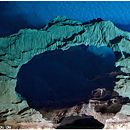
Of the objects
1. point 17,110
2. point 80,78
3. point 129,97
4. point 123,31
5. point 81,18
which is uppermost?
point 81,18

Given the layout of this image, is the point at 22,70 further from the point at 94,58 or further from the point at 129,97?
the point at 129,97

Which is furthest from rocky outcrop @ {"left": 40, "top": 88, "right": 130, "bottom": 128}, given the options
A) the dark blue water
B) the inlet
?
the dark blue water

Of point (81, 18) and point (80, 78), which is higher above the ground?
point (81, 18)

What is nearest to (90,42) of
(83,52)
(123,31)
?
(123,31)

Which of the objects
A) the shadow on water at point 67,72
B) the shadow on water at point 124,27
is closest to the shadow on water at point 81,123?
the shadow on water at point 67,72

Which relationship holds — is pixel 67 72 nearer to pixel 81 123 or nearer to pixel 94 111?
pixel 81 123

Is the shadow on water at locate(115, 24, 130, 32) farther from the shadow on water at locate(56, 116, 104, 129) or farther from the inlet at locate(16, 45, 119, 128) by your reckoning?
the shadow on water at locate(56, 116, 104, 129)

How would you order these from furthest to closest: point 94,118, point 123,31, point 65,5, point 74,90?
point 74,90, point 94,118, point 123,31, point 65,5
